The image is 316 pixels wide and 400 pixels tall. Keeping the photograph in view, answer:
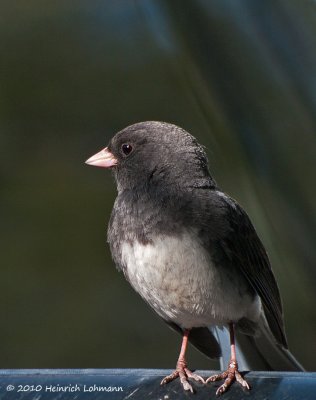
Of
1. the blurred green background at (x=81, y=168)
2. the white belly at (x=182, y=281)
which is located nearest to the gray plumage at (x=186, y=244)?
the white belly at (x=182, y=281)

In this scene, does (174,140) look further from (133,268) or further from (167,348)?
(167,348)

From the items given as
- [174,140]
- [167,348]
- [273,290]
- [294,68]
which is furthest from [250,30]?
[167,348]

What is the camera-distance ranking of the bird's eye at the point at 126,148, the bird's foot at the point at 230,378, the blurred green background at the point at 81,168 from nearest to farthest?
1. the bird's foot at the point at 230,378
2. the bird's eye at the point at 126,148
3. the blurred green background at the point at 81,168

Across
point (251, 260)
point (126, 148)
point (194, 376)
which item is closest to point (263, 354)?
point (251, 260)

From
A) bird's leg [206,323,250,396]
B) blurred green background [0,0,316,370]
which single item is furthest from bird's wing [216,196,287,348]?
blurred green background [0,0,316,370]

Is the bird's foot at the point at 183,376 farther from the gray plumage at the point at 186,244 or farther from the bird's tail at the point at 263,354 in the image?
the bird's tail at the point at 263,354

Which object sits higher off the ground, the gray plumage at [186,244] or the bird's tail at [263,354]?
the gray plumage at [186,244]

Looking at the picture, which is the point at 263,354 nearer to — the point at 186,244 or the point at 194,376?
the point at 194,376

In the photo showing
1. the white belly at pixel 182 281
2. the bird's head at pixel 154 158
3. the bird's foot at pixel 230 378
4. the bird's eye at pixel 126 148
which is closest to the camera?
the bird's foot at pixel 230 378

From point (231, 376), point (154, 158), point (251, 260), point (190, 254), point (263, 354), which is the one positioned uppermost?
point (154, 158)
